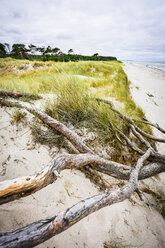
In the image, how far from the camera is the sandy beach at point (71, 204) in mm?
985

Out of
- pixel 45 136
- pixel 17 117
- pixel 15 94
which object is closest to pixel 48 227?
pixel 45 136

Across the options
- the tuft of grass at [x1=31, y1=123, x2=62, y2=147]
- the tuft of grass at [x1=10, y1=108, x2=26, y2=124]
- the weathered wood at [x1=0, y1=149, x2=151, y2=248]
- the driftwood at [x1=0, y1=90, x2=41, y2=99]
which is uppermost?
the driftwood at [x1=0, y1=90, x2=41, y2=99]

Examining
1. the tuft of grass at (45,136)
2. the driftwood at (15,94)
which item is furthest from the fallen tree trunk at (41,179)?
the driftwood at (15,94)

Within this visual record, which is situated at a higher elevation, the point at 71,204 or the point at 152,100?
Result: the point at 152,100

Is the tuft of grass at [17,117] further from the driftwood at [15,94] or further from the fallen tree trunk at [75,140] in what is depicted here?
the driftwood at [15,94]

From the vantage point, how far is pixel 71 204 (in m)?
1.16

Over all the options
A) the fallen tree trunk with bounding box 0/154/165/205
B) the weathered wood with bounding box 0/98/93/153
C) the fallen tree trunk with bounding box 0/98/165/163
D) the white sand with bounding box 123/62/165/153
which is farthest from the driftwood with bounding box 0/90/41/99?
the white sand with bounding box 123/62/165/153

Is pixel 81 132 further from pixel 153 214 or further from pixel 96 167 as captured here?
pixel 153 214

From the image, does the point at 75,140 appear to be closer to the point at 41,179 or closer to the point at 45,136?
the point at 45,136

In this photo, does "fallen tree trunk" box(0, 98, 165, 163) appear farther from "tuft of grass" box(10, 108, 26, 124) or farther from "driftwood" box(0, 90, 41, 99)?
"driftwood" box(0, 90, 41, 99)

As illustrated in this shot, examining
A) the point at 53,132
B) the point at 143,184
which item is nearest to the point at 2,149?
the point at 53,132

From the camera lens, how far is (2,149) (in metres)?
1.47

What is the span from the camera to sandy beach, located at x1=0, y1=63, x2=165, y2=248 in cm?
98

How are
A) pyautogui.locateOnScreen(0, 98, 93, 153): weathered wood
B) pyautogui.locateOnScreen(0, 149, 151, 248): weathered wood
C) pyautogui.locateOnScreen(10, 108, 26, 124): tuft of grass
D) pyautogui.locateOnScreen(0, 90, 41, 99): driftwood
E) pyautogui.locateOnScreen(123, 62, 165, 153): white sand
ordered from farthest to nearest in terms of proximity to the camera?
1. pyautogui.locateOnScreen(123, 62, 165, 153): white sand
2. pyautogui.locateOnScreen(0, 90, 41, 99): driftwood
3. pyautogui.locateOnScreen(10, 108, 26, 124): tuft of grass
4. pyautogui.locateOnScreen(0, 98, 93, 153): weathered wood
5. pyautogui.locateOnScreen(0, 149, 151, 248): weathered wood
